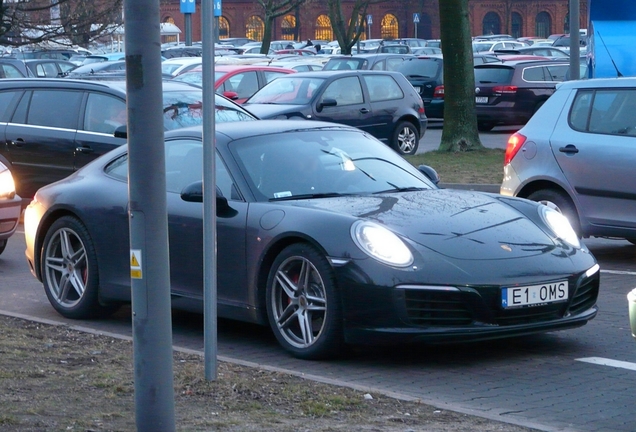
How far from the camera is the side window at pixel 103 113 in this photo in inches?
494

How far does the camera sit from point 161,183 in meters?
4.40

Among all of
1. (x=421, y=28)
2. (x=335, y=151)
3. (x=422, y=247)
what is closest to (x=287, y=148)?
(x=335, y=151)

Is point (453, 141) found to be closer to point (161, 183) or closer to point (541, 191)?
point (541, 191)

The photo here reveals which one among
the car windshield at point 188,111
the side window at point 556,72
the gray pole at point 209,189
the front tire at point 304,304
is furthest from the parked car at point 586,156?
the side window at point 556,72

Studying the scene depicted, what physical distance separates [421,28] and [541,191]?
3198 inches

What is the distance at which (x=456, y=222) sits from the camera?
6.62 metres

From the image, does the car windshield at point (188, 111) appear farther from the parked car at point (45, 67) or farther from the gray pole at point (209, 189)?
the parked car at point (45, 67)

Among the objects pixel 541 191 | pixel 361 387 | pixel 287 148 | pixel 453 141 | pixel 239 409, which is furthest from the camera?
pixel 453 141

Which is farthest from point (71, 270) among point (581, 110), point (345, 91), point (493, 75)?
point (493, 75)

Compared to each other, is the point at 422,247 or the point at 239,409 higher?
the point at 422,247

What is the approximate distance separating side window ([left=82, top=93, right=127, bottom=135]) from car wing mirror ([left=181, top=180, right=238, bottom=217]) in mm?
5697

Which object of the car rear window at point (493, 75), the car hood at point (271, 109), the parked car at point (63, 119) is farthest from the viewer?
the car rear window at point (493, 75)

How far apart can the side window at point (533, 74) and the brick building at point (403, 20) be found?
208 ft

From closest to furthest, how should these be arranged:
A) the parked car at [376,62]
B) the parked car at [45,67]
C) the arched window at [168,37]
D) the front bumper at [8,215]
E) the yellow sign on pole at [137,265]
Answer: the yellow sign on pole at [137,265], the front bumper at [8,215], the parked car at [376,62], the parked car at [45,67], the arched window at [168,37]
